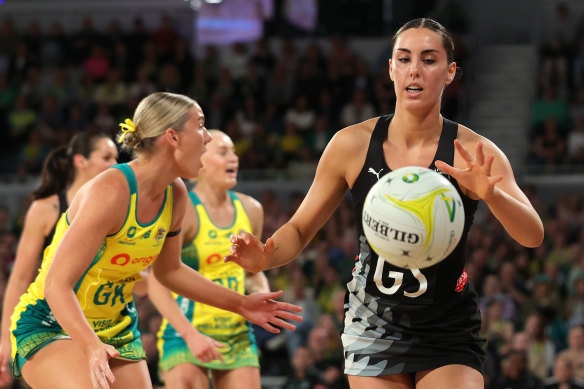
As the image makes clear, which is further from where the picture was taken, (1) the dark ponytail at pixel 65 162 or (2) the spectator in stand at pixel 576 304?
(2) the spectator in stand at pixel 576 304

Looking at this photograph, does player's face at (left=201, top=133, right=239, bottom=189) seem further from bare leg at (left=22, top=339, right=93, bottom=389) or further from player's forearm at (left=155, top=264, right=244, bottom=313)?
bare leg at (left=22, top=339, right=93, bottom=389)

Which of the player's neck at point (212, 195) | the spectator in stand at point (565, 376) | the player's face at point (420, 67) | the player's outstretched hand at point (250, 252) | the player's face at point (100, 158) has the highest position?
the player's face at point (420, 67)

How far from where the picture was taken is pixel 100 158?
4883 mm

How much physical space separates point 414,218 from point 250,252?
0.73m

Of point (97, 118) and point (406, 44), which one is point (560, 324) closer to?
point (406, 44)

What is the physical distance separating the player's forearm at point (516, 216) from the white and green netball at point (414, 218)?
5.5 inches

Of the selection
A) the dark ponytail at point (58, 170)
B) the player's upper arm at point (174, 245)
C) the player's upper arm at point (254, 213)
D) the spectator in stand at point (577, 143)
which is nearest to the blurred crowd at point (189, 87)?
the spectator in stand at point (577, 143)

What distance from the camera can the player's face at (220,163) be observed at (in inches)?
199

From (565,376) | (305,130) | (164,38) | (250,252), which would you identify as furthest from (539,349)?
(164,38)

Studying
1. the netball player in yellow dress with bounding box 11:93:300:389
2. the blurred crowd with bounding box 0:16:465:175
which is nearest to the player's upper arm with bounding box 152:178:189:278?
the netball player in yellow dress with bounding box 11:93:300:389

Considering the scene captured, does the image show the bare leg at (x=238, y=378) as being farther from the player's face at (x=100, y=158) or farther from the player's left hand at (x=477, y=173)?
the player's left hand at (x=477, y=173)

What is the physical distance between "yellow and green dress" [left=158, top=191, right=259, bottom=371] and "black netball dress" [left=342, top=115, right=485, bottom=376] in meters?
1.57

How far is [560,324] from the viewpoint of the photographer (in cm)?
785

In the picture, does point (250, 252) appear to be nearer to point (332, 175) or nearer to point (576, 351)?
point (332, 175)
